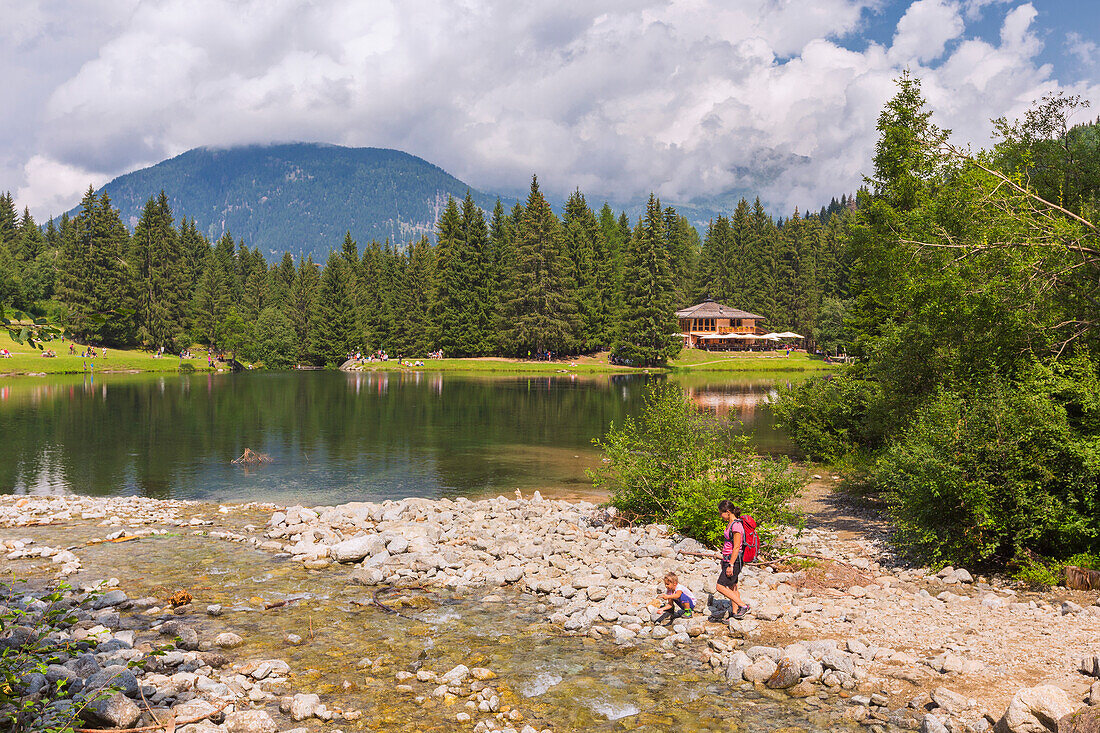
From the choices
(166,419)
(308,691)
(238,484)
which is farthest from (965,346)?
(166,419)

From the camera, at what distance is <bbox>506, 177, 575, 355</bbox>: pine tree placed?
318ft

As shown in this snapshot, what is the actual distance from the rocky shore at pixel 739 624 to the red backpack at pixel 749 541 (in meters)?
0.83

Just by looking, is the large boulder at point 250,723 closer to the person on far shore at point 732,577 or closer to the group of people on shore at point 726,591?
the group of people on shore at point 726,591

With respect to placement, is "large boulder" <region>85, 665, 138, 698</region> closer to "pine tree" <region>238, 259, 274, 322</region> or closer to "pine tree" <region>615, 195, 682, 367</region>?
"pine tree" <region>615, 195, 682, 367</region>

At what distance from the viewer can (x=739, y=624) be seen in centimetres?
1075

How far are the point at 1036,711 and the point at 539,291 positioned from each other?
91594mm

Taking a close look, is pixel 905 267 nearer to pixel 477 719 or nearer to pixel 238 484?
pixel 477 719

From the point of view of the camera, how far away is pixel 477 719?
8.36 meters

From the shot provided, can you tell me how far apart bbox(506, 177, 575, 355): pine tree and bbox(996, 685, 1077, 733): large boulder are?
292ft

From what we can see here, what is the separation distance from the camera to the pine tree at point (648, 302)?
9512 centimetres

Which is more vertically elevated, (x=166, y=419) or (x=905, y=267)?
(x=905, y=267)

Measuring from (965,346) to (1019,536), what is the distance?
15.8 feet

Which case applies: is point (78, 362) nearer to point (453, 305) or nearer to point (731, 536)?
point (453, 305)

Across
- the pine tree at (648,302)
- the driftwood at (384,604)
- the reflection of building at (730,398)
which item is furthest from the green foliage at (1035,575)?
the pine tree at (648,302)
